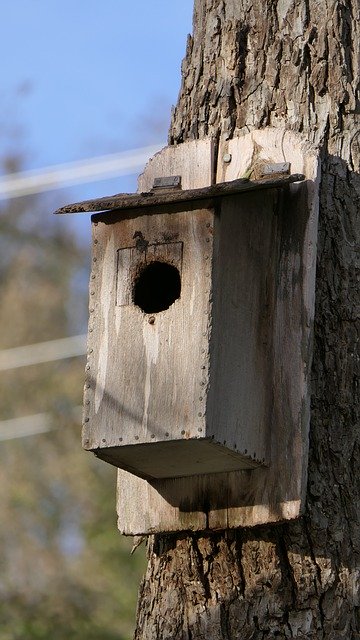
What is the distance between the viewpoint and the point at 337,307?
11.1 feet

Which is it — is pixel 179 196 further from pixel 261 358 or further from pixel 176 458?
pixel 176 458

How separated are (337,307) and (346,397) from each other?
24 cm

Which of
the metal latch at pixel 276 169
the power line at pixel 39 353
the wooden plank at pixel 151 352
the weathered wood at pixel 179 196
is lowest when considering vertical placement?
the wooden plank at pixel 151 352

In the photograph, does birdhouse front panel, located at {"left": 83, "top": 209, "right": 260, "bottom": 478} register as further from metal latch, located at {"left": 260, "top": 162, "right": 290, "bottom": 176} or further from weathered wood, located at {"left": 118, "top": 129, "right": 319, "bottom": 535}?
metal latch, located at {"left": 260, "top": 162, "right": 290, "bottom": 176}

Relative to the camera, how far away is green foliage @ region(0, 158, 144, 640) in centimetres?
1172

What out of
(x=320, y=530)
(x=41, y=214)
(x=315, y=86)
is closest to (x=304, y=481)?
(x=320, y=530)

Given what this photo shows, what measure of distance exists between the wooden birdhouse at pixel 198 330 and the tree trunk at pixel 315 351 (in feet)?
0.30

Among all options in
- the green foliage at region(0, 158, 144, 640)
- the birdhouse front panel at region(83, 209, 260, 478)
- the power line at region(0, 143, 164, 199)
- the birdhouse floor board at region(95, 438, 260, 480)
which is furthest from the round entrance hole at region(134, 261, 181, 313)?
the power line at region(0, 143, 164, 199)

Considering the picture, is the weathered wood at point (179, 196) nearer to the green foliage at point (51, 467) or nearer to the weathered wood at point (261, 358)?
the weathered wood at point (261, 358)

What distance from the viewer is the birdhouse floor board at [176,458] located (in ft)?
10.2

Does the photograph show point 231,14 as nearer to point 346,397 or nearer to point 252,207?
point 252,207

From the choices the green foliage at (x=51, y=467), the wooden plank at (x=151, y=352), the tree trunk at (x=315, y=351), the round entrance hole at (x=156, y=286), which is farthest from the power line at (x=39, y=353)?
the wooden plank at (x=151, y=352)

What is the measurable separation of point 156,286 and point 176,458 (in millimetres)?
456

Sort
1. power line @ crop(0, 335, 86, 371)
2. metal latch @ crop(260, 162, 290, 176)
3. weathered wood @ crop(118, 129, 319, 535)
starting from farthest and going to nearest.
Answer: power line @ crop(0, 335, 86, 371) < metal latch @ crop(260, 162, 290, 176) < weathered wood @ crop(118, 129, 319, 535)
